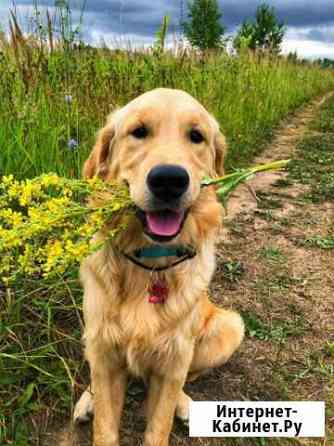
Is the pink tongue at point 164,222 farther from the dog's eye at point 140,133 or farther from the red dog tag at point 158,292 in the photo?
the dog's eye at point 140,133

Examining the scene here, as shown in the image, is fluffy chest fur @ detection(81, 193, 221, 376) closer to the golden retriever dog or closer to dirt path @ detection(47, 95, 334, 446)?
the golden retriever dog

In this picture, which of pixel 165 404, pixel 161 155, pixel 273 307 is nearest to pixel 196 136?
pixel 161 155

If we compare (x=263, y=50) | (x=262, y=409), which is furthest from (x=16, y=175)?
(x=263, y=50)

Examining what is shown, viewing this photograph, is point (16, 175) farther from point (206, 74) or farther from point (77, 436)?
point (206, 74)

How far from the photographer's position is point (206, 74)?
6.56 metres

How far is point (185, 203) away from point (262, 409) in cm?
132

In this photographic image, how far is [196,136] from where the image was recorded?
2.20m

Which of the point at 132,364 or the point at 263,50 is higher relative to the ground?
the point at 263,50

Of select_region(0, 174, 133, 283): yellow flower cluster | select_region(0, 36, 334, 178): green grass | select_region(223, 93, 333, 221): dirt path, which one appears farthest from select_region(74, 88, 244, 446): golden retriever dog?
select_region(223, 93, 333, 221): dirt path

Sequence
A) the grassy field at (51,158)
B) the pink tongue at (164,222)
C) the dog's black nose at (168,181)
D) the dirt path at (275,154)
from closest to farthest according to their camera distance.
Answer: the dog's black nose at (168,181) < the pink tongue at (164,222) < the grassy field at (51,158) < the dirt path at (275,154)

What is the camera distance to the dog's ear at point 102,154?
2301 millimetres

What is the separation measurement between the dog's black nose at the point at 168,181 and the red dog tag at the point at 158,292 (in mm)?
468

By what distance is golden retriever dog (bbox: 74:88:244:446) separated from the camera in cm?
196

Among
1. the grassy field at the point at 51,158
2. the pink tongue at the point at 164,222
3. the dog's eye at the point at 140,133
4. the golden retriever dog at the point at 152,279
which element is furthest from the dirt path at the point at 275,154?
the pink tongue at the point at 164,222
